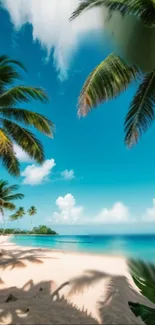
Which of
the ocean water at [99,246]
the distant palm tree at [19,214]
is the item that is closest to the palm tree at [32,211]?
the distant palm tree at [19,214]

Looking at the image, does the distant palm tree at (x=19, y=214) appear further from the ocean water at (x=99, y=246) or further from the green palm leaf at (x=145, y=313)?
the green palm leaf at (x=145, y=313)

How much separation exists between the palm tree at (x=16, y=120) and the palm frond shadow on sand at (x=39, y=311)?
3.96 m

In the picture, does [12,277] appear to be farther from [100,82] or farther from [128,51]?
[128,51]

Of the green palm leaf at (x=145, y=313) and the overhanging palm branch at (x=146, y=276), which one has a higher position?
the overhanging palm branch at (x=146, y=276)

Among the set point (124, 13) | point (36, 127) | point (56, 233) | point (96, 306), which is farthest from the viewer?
point (56, 233)

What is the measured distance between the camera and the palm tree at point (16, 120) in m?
7.60

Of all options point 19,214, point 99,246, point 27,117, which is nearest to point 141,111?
point 27,117

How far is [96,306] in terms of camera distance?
191 inches

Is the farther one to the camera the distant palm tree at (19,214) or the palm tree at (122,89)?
the distant palm tree at (19,214)

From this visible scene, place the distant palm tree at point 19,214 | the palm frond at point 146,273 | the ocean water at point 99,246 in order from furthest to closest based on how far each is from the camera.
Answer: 1. the distant palm tree at point 19,214
2. the ocean water at point 99,246
3. the palm frond at point 146,273

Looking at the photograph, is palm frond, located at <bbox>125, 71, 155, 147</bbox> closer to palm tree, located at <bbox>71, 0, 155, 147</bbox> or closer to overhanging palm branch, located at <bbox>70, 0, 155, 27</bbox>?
palm tree, located at <bbox>71, 0, 155, 147</bbox>

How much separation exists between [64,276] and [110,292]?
2291 mm

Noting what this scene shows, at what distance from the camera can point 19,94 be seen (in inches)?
298

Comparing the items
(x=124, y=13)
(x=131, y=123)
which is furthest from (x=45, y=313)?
(x=124, y=13)
